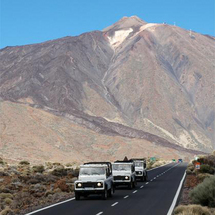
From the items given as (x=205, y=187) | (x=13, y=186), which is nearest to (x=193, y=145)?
(x=13, y=186)

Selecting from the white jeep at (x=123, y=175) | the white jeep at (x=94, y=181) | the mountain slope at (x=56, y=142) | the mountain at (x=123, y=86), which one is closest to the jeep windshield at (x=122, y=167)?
the white jeep at (x=123, y=175)

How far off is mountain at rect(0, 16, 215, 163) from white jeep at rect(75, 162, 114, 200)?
82167 millimetres

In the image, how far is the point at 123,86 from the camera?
517ft

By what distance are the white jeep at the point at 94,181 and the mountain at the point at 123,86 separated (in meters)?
82.2

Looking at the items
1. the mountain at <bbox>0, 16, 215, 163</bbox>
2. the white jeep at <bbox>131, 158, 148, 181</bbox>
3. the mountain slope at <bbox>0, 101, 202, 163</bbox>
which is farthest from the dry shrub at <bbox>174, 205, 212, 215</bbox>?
the mountain at <bbox>0, 16, 215, 163</bbox>

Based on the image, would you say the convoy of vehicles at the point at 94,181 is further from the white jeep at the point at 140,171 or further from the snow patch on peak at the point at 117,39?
the snow patch on peak at the point at 117,39

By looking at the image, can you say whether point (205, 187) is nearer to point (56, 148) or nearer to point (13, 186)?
point (13, 186)

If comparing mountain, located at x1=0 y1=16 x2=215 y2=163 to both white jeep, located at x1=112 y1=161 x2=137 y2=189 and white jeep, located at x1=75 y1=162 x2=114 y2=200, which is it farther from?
white jeep, located at x1=75 y1=162 x2=114 y2=200

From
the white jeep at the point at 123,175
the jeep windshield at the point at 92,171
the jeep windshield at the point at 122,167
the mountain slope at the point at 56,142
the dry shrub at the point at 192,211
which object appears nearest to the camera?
the dry shrub at the point at 192,211

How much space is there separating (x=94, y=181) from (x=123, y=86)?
135m

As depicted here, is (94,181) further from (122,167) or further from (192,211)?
(122,167)

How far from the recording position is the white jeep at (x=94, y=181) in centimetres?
2273

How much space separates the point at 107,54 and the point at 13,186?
150974 mm

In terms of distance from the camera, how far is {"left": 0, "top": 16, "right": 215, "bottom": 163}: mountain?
129 meters
